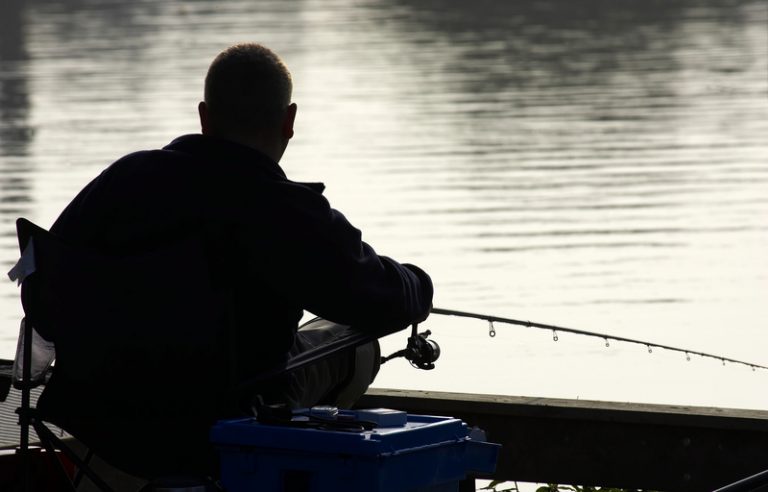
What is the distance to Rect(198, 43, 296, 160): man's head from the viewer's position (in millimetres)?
2822

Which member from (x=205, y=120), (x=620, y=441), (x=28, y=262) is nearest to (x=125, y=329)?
(x=28, y=262)

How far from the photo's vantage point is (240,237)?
272cm

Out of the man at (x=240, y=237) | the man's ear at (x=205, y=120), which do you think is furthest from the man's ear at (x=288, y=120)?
the man's ear at (x=205, y=120)

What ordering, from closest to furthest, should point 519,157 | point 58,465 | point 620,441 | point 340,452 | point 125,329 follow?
point 340,452 < point 125,329 < point 58,465 < point 620,441 < point 519,157

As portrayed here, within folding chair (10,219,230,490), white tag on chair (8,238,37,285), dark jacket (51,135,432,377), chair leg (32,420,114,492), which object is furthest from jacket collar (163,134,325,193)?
chair leg (32,420,114,492)

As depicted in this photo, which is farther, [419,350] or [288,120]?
[419,350]

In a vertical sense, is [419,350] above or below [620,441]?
above

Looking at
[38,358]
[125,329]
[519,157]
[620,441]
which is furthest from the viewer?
[519,157]

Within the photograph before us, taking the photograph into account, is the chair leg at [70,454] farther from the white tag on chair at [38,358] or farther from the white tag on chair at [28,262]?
the white tag on chair at [28,262]

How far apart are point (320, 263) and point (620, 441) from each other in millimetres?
1277

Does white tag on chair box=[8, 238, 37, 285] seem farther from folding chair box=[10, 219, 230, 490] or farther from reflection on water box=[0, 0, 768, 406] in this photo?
reflection on water box=[0, 0, 768, 406]

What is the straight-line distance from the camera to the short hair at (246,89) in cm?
282

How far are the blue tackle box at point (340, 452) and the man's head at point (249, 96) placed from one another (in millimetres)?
483

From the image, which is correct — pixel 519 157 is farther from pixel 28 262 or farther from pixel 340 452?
pixel 340 452
